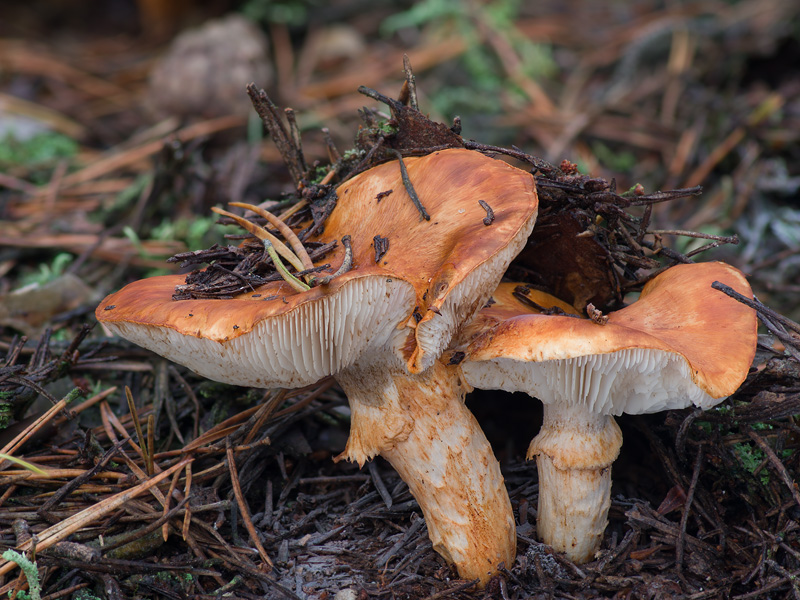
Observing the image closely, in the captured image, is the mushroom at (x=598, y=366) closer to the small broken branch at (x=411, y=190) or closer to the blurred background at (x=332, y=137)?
the blurred background at (x=332, y=137)

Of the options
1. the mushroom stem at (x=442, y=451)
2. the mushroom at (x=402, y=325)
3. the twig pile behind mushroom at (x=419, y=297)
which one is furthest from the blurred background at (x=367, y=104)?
the mushroom stem at (x=442, y=451)

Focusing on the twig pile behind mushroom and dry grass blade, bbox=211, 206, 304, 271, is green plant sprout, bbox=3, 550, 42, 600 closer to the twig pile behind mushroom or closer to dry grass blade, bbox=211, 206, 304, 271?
the twig pile behind mushroom

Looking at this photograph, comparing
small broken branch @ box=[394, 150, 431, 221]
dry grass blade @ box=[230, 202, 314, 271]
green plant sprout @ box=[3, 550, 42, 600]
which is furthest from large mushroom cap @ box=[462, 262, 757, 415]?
green plant sprout @ box=[3, 550, 42, 600]

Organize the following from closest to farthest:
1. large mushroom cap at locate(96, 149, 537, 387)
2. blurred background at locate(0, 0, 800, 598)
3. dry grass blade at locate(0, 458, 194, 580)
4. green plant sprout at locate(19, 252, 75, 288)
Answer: large mushroom cap at locate(96, 149, 537, 387)
dry grass blade at locate(0, 458, 194, 580)
blurred background at locate(0, 0, 800, 598)
green plant sprout at locate(19, 252, 75, 288)

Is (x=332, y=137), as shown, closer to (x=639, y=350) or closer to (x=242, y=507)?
(x=242, y=507)

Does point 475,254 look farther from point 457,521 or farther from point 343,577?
point 343,577

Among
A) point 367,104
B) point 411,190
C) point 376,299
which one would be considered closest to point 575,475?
point 376,299
